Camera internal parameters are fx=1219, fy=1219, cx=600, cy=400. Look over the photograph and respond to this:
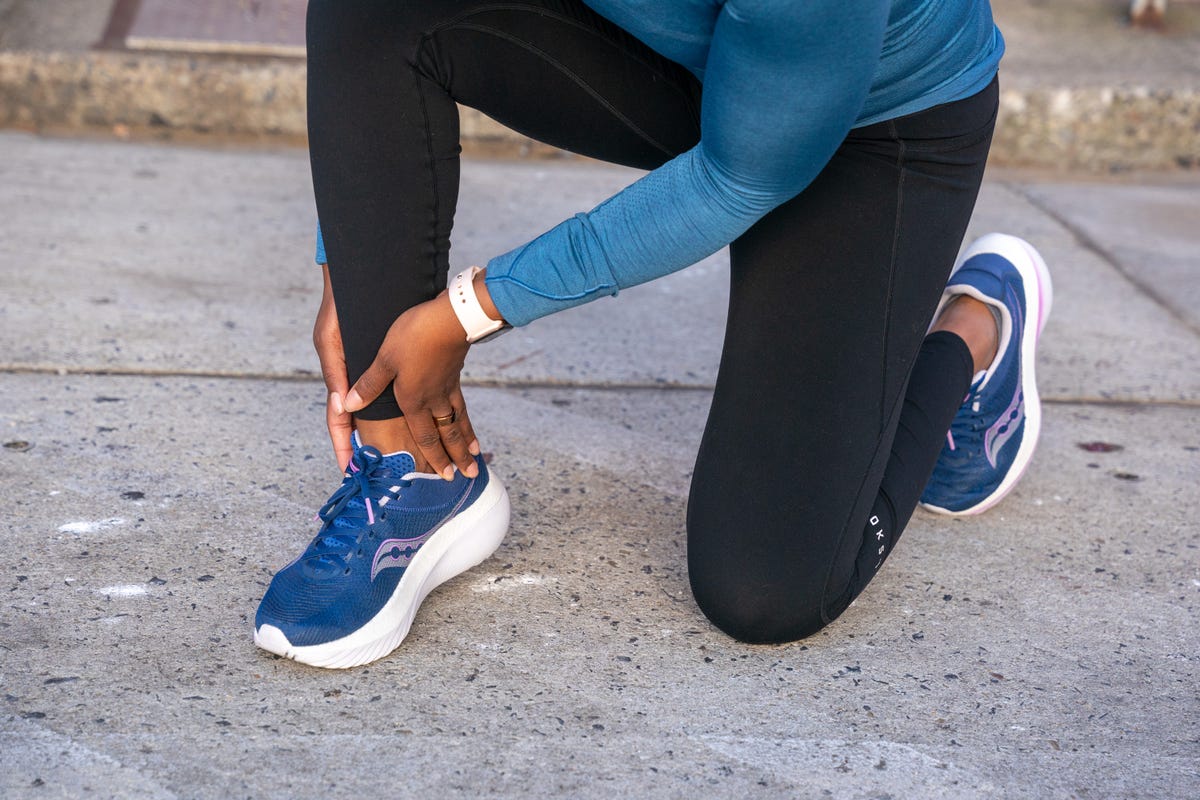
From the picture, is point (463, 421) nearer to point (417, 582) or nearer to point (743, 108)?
point (417, 582)

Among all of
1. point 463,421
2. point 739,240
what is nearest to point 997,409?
point 739,240

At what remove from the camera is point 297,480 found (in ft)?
6.31

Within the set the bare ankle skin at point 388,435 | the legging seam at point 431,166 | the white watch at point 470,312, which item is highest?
the legging seam at point 431,166

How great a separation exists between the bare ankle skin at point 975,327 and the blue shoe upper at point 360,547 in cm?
79

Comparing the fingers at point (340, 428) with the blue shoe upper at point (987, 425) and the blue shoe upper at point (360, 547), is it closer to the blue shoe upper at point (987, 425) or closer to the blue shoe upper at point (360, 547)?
the blue shoe upper at point (360, 547)

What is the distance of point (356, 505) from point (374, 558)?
2.9 inches

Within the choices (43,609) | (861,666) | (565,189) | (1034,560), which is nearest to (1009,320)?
(1034,560)

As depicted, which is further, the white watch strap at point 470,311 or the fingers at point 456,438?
the fingers at point 456,438

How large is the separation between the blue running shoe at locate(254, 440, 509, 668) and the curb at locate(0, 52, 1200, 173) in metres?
2.64

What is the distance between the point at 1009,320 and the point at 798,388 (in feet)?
1.77

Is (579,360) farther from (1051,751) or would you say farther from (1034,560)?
(1051,751)

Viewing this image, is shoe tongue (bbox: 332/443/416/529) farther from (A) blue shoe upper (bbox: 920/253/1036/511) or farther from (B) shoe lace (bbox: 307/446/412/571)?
(A) blue shoe upper (bbox: 920/253/1036/511)

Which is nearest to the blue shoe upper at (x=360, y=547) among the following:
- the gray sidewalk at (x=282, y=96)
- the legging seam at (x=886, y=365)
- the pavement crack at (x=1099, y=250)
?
the legging seam at (x=886, y=365)

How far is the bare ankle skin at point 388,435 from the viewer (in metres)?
1.53
